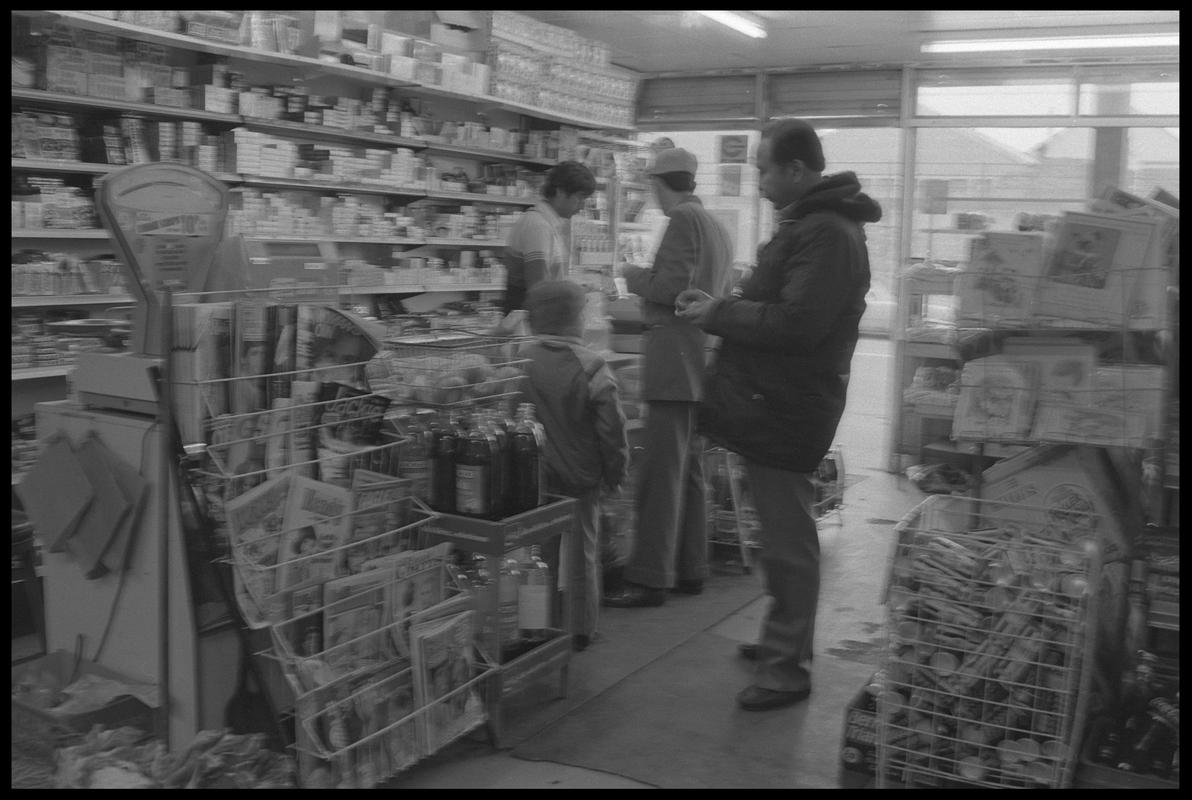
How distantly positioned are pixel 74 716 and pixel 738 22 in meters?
6.10

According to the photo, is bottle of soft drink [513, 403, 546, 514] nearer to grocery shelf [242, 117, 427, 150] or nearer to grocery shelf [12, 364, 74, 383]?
grocery shelf [12, 364, 74, 383]

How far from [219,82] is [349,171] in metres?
1.00

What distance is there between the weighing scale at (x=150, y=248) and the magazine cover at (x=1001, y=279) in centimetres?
209

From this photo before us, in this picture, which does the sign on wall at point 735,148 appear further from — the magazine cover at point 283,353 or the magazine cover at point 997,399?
the magazine cover at point 283,353

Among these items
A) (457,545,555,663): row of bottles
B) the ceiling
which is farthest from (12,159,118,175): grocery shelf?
the ceiling

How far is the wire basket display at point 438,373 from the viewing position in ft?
10.5

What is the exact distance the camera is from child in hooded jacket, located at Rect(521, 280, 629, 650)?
3.68m

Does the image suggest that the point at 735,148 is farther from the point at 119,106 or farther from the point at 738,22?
the point at 119,106

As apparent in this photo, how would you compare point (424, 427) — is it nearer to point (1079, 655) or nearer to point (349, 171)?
point (1079, 655)

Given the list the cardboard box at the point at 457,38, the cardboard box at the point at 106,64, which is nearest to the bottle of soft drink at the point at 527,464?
the cardboard box at the point at 106,64

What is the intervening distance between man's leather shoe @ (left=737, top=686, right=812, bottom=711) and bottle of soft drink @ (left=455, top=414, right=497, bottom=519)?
40.8 inches

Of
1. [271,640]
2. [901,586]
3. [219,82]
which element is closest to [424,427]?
[271,640]

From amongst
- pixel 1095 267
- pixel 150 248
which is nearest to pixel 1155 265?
pixel 1095 267

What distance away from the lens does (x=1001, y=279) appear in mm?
2982
